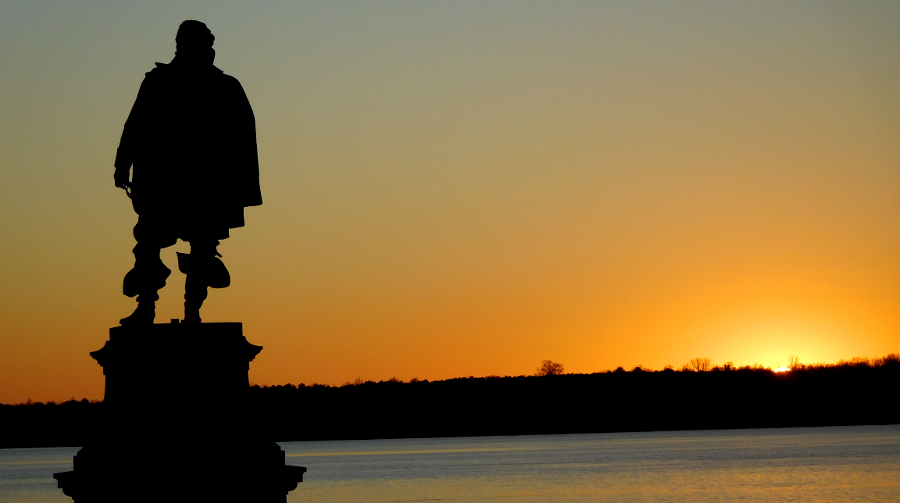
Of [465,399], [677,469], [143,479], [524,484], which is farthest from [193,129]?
[465,399]

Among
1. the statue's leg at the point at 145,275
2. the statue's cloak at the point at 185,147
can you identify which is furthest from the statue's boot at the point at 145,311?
the statue's cloak at the point at 185,147

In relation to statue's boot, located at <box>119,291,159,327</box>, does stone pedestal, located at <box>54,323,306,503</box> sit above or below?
below

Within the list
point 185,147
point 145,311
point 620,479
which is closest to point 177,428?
point 145,311

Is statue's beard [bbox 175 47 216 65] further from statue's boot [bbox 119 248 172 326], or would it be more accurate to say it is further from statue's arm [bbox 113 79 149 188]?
statue's boot [bbox 119 248 172 326]

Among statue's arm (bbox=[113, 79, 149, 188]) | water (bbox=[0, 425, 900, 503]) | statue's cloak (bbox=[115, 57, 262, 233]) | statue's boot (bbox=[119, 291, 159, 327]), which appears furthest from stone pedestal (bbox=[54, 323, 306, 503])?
water (bbox=[0, 425, 900, 503])

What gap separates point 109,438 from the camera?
8719mm

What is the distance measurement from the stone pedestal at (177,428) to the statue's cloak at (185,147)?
3.27 feet

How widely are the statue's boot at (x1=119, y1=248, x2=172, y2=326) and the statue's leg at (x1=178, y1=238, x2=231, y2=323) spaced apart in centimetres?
20

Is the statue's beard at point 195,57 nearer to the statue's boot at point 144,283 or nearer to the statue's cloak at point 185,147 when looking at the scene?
the statue's cloak at point 185,147

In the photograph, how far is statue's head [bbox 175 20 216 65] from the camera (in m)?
9.53

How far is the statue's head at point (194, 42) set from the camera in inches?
375

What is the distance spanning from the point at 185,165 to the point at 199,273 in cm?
82

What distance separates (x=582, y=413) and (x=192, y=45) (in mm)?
157310

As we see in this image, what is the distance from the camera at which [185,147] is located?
371 inches
